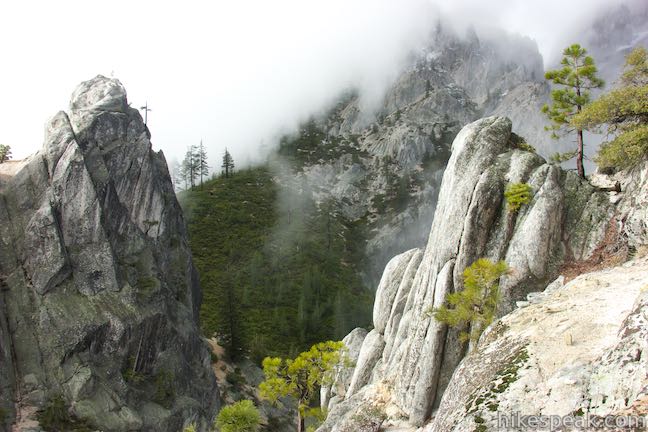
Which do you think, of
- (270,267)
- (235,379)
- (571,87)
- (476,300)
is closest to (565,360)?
(476,300)

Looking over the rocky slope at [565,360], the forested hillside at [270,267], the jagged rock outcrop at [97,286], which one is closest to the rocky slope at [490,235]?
the rocky slope at [565,360]

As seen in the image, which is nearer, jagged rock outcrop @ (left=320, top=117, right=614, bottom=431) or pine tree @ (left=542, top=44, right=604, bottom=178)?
jagged rock outcrop @ (left=320, top=117, right=614, bottom=431)

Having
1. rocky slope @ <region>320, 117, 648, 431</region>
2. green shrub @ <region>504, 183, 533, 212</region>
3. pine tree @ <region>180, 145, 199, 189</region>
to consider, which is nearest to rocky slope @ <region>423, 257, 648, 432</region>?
rocky slope @ <region>320, 117, 648, 431</region>

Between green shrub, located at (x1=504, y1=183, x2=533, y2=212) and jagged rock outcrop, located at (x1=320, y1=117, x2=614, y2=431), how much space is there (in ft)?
1.13

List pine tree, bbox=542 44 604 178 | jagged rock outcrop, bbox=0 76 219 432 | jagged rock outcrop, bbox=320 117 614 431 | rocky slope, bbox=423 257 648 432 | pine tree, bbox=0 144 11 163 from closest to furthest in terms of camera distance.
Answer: rocky slope, bbox=423 257 648 432 < jagged rock outcrop, bbox=320 117 614 431 < pine tree, bbox=542 44 604 178 < jagged rock outcrop, bbox=0 76 219 432 < pine tree, bbox=0 144 11 163

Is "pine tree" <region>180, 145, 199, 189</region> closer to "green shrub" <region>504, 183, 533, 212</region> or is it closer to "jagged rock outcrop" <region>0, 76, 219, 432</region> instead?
"jagged rock outcrop" <region>0, 76, 219, 432</region>

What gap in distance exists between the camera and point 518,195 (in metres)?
24.8

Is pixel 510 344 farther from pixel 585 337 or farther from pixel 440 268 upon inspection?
pixel 440 268

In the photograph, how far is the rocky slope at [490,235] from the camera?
78.5 ft

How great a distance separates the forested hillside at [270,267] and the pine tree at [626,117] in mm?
70763

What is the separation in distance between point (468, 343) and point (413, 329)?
4116mm

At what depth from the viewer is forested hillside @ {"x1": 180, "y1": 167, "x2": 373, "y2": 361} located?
3784 inches

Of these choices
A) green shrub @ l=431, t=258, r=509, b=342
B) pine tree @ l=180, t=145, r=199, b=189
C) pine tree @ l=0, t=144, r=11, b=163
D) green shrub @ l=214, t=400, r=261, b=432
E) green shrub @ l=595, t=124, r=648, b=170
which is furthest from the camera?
pine tree @ l=180, t=145, r=199, b=189

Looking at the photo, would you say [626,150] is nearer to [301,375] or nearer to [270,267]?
[301,375]
